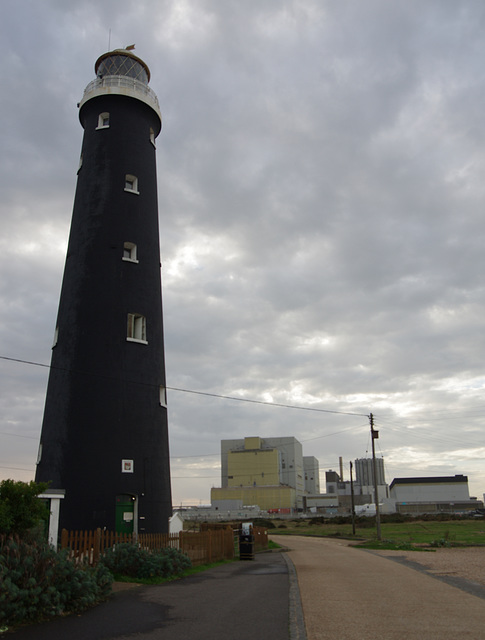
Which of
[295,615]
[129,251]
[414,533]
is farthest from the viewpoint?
[414,533]

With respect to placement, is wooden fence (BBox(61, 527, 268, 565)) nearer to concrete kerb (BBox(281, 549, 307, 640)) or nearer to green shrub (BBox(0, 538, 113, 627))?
green shrub (BBox(0, 538, 113, 627))

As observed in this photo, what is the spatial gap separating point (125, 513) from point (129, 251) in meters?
11.5

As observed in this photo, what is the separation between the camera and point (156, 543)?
19281 mm

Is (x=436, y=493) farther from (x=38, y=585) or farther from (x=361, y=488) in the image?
(x=38, y=585)

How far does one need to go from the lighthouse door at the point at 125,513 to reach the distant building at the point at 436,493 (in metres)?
113

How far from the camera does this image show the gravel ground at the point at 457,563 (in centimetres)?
1922

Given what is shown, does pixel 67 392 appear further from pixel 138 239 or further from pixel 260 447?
pixel 260 447

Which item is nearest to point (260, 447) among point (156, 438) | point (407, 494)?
point (407, 494)

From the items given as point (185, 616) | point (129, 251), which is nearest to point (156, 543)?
point (185, 616)

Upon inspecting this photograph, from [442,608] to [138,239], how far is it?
1912cm

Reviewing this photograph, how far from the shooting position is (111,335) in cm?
2314

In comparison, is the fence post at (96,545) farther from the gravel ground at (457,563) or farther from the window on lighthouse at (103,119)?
the window on lighthouse at (103,119)

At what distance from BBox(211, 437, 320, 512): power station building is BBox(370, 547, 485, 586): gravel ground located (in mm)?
77707

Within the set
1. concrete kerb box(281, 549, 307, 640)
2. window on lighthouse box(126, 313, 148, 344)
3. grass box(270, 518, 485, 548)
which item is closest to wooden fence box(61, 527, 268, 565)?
concrete kerb box(281, 549, 307, 640)
